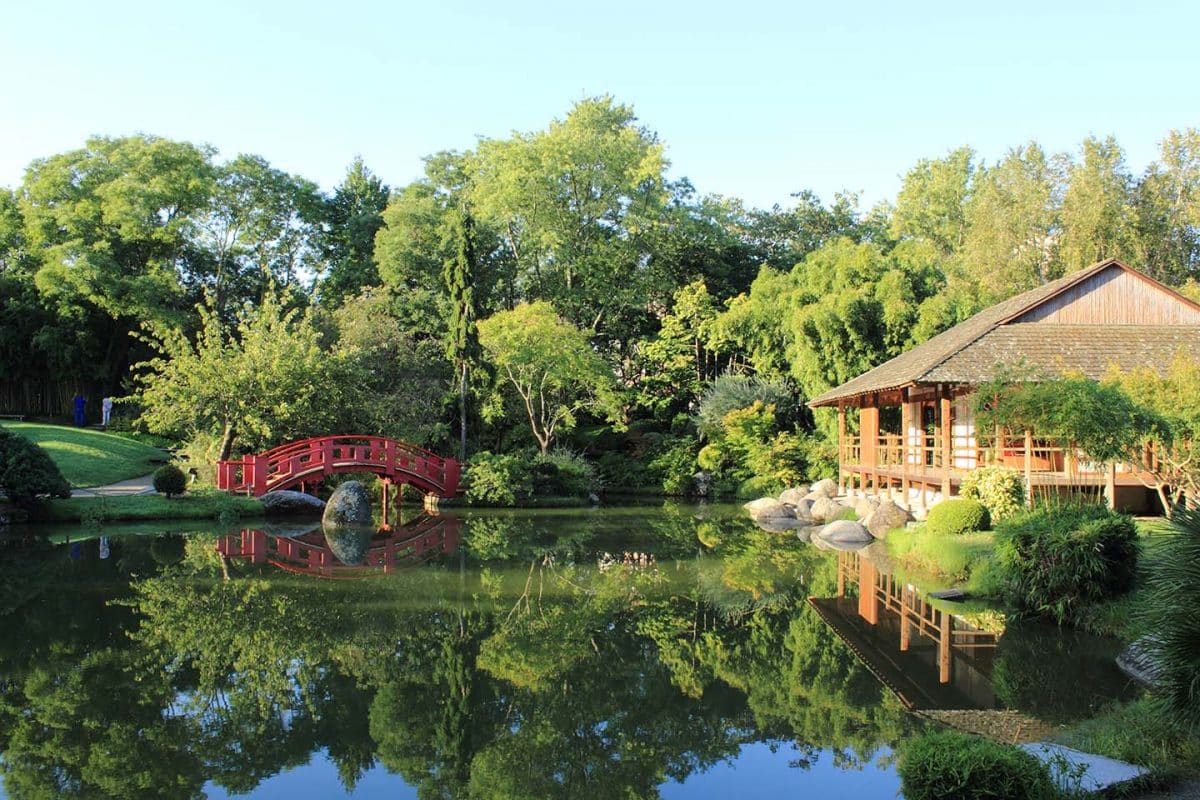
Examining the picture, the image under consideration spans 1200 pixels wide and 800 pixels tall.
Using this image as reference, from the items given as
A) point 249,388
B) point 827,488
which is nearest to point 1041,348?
point 827,488

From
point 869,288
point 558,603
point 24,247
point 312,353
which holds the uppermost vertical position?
point 24,247

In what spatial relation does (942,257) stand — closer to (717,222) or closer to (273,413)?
(717,222)

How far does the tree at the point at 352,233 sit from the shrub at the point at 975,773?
34.8 meters

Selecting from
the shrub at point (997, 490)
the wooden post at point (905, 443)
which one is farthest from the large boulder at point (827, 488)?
the shrub at point (997, 490)

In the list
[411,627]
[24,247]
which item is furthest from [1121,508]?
[24,247]

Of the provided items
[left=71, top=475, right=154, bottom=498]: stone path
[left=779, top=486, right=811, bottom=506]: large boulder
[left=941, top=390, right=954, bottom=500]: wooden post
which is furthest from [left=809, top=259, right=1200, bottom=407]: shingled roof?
[left=71, top=475, right=154, bottom=498]: stone path

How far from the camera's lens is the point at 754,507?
25.1m

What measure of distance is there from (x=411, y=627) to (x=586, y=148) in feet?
91.5

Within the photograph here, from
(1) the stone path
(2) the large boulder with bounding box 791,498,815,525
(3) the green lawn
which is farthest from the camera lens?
(3) the green lawn

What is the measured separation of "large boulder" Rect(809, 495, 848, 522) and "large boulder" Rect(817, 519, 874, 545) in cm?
318

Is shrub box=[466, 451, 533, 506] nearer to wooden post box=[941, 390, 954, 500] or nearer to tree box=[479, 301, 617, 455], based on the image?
tree box=[479, 301, 617, 455]

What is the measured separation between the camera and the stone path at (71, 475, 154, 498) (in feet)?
73.6

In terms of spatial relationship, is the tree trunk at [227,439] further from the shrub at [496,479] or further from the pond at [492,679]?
the pond at [492,679]

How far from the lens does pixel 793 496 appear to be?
86.0ft
